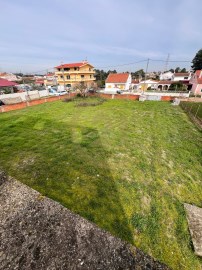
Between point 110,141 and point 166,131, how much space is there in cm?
382

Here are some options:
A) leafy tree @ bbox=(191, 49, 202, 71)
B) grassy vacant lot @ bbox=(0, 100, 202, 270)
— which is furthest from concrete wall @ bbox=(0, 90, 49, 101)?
leafy tree @ bbox=(191, 49, 202, 71)

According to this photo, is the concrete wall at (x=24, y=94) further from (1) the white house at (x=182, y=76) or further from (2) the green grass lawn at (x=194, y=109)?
(1) the white house at (x=182, y=76)

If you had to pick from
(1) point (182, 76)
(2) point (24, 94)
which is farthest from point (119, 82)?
(1) point (182, 76)

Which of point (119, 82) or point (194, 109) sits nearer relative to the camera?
point (194, 109)

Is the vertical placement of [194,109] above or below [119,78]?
below

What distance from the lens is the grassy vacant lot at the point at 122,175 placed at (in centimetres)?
282

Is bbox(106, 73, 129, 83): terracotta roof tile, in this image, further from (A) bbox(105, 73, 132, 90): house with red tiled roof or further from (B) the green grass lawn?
(B) the green grass lawn

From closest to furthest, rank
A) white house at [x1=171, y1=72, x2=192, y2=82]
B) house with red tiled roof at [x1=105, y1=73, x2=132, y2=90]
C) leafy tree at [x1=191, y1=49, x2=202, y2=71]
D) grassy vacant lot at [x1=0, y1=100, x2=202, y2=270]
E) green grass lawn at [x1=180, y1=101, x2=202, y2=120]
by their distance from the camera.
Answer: grassy vacant lot at [x1=0, y1=100, x2=202, y2=270] → green grass lawn at [x1=180, y1=101, x2=202, y2=120] → house with red tiled roof at [x1=105, y1=73, x2=132, y2=90] → white house at [x1=171, y1=72, x2=192, y2=82] → leafy tree at [x1=191, y1=49, x2=202, y2=71]

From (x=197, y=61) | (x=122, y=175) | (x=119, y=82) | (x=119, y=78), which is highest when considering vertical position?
(x=197, y=61)

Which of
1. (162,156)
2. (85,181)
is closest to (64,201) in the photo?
(85,181)

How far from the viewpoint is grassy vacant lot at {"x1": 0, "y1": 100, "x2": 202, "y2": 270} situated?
282 cm

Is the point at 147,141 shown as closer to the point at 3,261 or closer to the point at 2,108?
the point at 3,261

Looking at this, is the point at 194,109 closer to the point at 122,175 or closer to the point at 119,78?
the point at 122,175

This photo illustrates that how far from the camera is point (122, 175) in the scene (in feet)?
14.0
